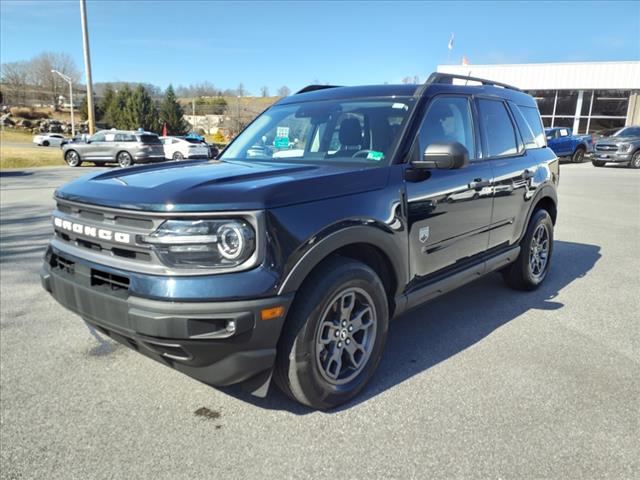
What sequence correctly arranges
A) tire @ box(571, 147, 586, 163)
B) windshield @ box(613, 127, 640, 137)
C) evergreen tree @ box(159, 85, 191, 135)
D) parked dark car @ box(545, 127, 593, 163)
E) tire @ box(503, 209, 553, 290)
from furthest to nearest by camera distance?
evergreen tree @ box(159, 85, 191, 135) < tire @ box(571, 147, 586, 163) < parked dark car @ box(545, 127, 593, 163) < windshield @ box(613, 127, 640, 137) < tire @ box(503, 209, 553, 290)

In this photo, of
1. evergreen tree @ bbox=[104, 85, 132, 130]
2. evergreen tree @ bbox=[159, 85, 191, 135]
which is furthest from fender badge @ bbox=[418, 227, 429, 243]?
evergreen tree @ bbox=[104, 85, 132, 130]

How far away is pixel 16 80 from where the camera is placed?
312ft

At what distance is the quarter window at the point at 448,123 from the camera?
3.47 meters

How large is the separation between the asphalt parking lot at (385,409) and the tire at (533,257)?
38 cm

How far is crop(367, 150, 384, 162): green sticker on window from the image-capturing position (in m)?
3.25

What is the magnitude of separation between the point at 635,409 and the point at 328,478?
6.32 feet

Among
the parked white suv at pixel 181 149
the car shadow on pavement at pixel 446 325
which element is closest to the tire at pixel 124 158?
the parked white suv at pixel 181 149

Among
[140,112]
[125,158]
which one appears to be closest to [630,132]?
[125,158]

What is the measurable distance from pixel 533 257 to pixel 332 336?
306 centimetres

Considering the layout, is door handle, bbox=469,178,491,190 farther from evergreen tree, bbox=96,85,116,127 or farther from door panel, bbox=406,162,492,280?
evergreen tree, bbox=96,85,116,127

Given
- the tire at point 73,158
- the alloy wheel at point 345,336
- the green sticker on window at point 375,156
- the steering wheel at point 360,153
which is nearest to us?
the alloy wheel at point 345,336

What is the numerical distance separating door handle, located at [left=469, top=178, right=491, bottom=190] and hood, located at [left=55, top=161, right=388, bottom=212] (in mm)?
1021

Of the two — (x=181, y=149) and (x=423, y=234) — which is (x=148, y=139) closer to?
(x=181, y=149)

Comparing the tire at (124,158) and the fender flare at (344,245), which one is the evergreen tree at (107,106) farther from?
the fender flare at (344,245)
